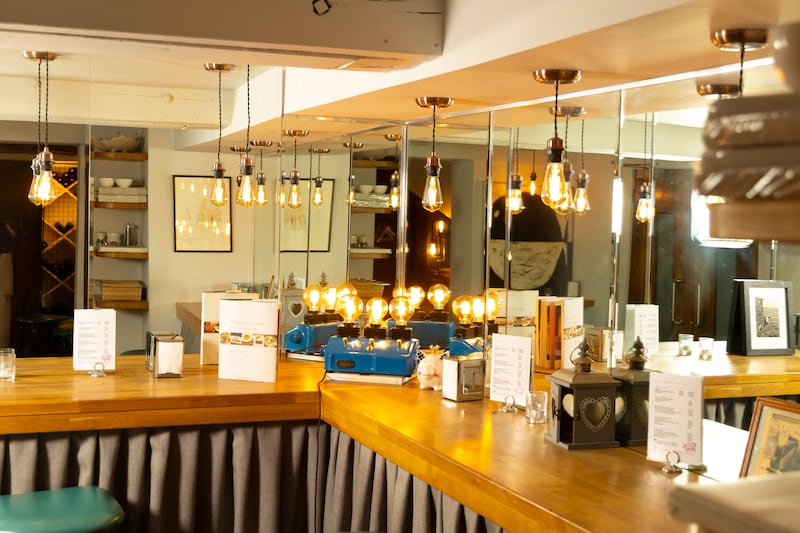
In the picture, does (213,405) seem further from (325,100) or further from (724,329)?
(724,329)

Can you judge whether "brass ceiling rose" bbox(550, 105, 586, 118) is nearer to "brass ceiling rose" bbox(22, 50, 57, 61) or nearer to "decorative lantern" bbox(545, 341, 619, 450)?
"decorative lantern" bbox(545, 341, 619, 450)

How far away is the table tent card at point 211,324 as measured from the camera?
3805 millimetres

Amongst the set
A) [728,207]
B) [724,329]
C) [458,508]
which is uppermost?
[728,207]

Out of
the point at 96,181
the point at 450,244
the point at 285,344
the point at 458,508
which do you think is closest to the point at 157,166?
the point at 96,181

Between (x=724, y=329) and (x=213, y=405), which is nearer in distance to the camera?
(x=724, y=329)

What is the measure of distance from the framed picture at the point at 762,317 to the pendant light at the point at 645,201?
1.55 ft

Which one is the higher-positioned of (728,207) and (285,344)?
(728,207)

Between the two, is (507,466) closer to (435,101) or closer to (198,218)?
(435,101)

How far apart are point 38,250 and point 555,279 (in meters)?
5.61

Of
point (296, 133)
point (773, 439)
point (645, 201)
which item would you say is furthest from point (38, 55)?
point (773, 439)

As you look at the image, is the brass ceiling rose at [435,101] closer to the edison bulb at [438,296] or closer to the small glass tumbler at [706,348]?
the edison bulb at [438,296]

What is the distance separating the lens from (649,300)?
2.57 m

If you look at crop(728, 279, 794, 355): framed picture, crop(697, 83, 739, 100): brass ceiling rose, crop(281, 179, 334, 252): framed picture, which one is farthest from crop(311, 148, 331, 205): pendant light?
crop(728, 279, 794, 355): framed picture

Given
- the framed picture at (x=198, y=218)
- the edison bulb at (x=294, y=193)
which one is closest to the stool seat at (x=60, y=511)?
the edison bulb at (x=294, y=193)
